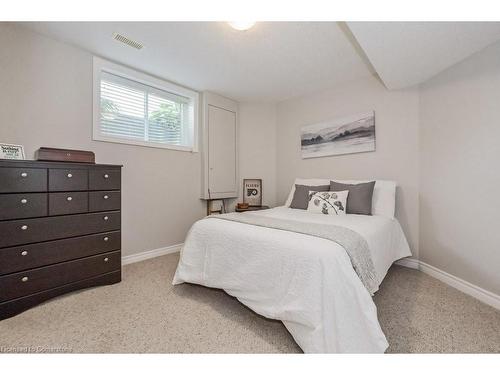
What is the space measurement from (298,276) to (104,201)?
181 centimetres

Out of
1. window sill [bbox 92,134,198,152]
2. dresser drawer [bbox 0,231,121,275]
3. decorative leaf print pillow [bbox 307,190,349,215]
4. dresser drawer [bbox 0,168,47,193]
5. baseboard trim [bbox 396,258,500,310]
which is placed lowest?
baseboard trim [bbox 396,258,500,310]

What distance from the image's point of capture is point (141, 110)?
9.11 feet

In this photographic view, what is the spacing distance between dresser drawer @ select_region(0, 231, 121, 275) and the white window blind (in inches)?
44.9

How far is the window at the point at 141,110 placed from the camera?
244cm

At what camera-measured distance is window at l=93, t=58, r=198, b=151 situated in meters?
2.44

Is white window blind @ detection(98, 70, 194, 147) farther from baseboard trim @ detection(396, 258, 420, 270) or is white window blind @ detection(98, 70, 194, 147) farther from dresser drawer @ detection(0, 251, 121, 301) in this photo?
baseboard trim @ detection(396, 258, 420, 270)

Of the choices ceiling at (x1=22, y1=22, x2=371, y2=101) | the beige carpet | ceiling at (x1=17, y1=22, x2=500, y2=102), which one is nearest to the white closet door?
ceiling at (x1=22, y1=22, x2=371, y2=101)

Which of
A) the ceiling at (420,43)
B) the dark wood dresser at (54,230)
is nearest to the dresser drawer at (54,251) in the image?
the dark wood dresser at (54,230)

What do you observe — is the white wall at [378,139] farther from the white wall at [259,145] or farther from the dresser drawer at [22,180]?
the dresser drawer at [22,180]

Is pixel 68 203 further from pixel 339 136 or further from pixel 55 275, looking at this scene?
pixel 339 136

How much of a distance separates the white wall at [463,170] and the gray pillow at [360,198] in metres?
0.57

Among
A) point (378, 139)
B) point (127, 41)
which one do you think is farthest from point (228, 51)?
point (378, 139)

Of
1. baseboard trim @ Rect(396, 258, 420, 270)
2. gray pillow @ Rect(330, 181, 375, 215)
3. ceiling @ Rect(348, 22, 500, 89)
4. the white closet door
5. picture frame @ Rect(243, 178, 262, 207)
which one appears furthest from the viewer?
picture frame @ Rect(243, 178, 262, 207)
